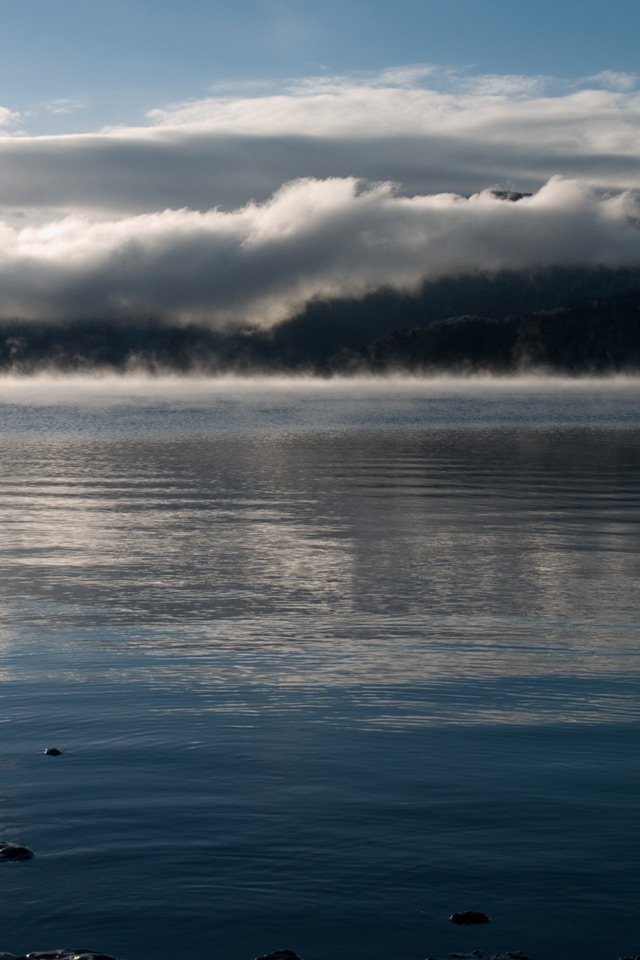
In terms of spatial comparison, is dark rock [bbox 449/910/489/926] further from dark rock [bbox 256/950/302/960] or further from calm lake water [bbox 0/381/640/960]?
dark rock [bbox 256/950/302/960]

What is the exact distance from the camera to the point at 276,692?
1209 centimetres

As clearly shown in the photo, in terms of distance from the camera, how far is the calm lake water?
723cm

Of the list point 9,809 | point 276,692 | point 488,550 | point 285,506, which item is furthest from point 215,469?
point 9,809

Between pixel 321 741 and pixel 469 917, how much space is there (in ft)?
11.6

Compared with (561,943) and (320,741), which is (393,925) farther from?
(320,741)

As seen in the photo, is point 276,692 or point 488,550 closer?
point 276,692

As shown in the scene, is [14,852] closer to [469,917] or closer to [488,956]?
[469,917]

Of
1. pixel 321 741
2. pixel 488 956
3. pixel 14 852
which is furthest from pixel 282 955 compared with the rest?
pixel 321 741

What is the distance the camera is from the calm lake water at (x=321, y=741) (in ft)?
23.7

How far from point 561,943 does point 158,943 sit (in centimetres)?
250

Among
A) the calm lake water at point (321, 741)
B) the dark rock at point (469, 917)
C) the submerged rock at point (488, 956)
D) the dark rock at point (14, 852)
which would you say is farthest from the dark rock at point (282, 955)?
the dark rock at point (14, 852)

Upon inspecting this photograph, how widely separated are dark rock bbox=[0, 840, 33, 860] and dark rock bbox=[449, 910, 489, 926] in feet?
10.0

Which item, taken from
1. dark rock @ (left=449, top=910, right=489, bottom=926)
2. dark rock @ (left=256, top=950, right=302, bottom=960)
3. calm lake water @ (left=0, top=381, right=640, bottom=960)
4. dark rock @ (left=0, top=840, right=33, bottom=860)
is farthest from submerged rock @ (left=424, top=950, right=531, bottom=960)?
dark rock @ (left=0, top=840, right=33, bottom=860)

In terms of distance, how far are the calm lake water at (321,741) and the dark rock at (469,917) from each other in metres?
0.06
